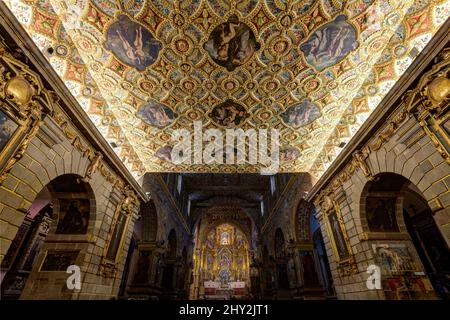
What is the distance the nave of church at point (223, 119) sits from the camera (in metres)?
3.66

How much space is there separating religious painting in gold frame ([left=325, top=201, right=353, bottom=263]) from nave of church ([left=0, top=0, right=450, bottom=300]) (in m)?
0.05

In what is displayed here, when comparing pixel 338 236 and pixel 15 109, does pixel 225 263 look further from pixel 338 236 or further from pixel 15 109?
pixel 15 109

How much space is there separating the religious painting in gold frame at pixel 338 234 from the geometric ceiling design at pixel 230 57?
234 cm

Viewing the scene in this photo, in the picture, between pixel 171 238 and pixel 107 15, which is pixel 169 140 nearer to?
pixel 107 15

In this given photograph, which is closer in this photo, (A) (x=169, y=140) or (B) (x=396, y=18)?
(B) (x=396, y=18)

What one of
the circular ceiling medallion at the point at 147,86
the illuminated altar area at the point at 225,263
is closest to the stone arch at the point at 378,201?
the circular ceiling medallion at the point at 147,86

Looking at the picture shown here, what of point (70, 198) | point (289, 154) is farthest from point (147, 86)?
point (289, 154)

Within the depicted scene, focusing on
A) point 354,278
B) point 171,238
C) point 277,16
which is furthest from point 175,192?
point 277,16

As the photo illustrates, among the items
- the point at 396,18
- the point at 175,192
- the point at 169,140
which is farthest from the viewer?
the point at 175,192

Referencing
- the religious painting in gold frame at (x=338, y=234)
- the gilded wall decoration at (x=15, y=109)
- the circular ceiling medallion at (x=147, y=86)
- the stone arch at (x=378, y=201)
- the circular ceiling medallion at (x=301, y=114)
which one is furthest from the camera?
the religious painting in gold frame at (x=338, y=234)

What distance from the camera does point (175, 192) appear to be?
51.4ft

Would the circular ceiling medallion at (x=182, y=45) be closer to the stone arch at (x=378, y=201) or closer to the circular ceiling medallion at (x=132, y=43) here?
the circular ceiling medallion at (x=132, y=43)

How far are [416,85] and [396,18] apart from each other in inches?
49.4

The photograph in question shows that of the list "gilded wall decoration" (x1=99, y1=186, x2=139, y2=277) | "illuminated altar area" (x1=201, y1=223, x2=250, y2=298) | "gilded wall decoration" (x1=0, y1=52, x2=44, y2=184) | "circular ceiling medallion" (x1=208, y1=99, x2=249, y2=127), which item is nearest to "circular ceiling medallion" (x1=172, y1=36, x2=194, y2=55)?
"circular ceiling medallion" (x1=208, y1=99, x2=249, y2=127)
